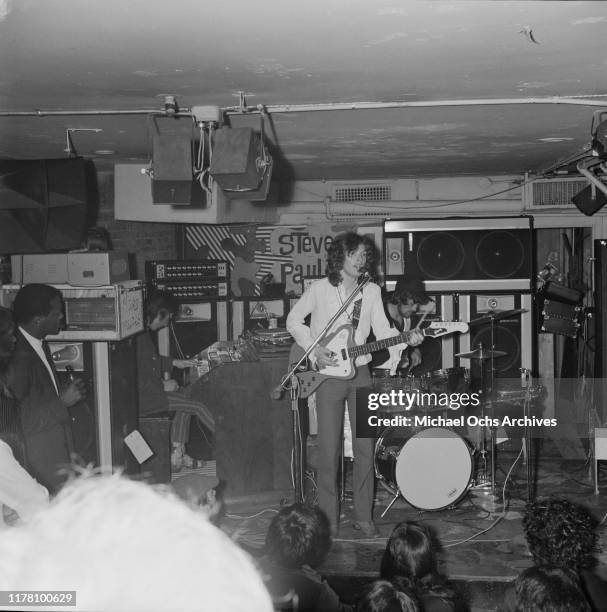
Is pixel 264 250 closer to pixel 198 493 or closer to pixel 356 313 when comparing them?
pixel 356 313

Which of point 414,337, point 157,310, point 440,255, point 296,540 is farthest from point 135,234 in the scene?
point 296,540

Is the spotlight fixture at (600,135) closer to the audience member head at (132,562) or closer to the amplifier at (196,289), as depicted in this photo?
the audience member head at (132,562)

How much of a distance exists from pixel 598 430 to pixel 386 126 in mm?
2774

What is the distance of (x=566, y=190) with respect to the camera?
7.37 m

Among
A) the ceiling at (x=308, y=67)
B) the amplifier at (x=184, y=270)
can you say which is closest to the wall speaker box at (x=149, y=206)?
the ceiling at (x=308, y=67)

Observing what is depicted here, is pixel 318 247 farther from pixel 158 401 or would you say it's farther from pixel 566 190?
pixel 158 401

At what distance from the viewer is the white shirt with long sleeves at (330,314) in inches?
Answer: 184

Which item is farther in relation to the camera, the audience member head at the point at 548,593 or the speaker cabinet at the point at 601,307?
the speaker cabinet at the point at 601,307

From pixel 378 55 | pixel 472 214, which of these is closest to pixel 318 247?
pixel 472 214

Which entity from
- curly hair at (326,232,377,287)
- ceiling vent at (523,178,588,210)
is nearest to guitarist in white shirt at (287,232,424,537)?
curly hair at (326,232,377,287)

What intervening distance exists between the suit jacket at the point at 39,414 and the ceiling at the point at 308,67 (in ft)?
4.13

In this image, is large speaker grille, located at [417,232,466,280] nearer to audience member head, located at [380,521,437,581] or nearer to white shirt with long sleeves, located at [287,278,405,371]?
white shirt with long sleeves, located at [287,278,405,371]

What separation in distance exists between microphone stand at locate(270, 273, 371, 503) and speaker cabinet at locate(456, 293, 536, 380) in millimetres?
2868

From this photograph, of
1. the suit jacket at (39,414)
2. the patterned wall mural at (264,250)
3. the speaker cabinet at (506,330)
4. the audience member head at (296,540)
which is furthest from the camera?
the patterned wall mural at (264,250)
